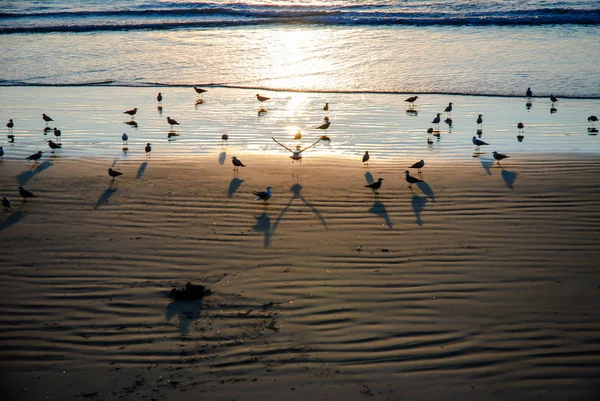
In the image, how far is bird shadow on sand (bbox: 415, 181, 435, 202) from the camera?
1069 centimetres

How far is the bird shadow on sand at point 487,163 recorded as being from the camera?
1209cm

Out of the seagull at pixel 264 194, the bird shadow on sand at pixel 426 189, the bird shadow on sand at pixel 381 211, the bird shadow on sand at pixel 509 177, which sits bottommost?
the bird shadow on sand at pixel 381 211

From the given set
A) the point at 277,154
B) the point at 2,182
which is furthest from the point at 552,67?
the point at 2,182

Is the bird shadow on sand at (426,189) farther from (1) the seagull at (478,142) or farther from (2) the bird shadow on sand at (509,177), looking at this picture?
(1) the seagull at (478,142)

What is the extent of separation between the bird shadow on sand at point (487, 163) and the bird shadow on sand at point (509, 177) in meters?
0.27

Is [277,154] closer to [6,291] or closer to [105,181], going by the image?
[105,181]

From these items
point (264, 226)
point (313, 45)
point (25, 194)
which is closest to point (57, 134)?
point (25, 194)

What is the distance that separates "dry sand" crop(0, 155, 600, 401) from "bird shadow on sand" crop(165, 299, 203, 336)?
0.9 inches

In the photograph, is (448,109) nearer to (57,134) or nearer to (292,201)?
(292,201)

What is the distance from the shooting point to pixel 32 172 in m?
12.3

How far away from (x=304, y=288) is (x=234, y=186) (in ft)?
13.9

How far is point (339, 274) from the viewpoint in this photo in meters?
7.90

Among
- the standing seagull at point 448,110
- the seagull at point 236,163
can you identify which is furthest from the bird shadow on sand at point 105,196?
the standing seagull at point 448,110

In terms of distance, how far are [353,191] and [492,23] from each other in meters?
27.8
